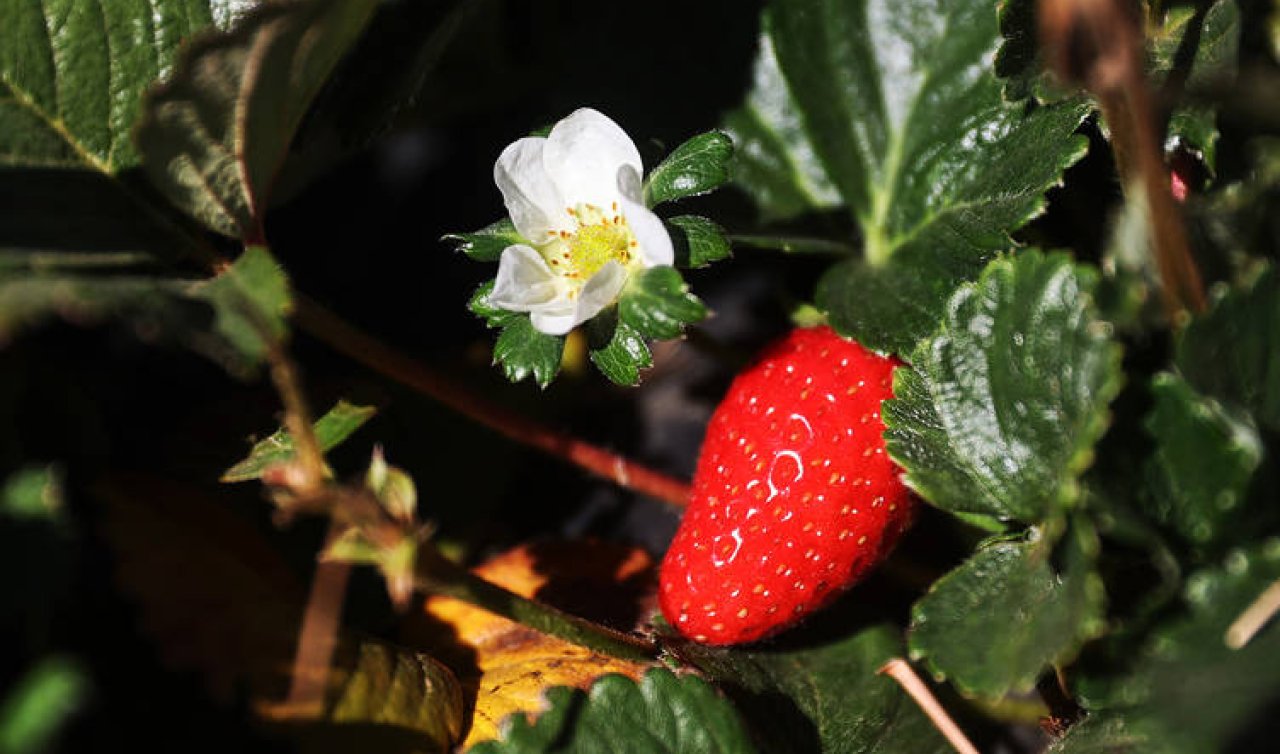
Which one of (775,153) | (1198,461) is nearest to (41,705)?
(1198,461)

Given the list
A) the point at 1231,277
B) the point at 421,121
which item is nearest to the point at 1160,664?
the point at 1231,277

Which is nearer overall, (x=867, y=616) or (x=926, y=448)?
(x=926, y=448)

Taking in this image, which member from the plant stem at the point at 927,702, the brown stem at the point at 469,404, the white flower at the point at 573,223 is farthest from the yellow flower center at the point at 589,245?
the plant stem at the point at 927,702

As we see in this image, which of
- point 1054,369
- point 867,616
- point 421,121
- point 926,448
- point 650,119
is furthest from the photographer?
point 421,121

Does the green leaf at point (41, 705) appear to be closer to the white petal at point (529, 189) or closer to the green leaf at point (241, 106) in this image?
the green leaf at point (241, 106)

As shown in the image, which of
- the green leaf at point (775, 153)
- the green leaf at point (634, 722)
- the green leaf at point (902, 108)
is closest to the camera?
the green leaf at point (634, 722)

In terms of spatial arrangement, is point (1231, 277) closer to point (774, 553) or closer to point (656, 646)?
point (774, 553)
